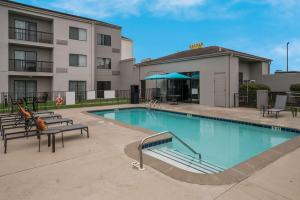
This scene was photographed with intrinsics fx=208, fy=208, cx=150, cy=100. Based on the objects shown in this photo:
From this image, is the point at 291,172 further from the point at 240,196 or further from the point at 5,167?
the point at 5,167

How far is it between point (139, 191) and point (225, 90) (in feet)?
44.1

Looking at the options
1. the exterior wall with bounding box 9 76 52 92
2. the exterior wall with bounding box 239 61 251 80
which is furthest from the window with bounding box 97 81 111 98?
the exterior wall with bounding box 239 61 251 80

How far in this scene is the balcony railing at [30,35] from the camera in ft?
63.6

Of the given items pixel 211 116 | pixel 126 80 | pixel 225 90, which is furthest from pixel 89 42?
pixel 211 116

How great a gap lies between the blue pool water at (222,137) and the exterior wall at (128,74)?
1205cm

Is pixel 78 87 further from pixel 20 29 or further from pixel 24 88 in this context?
pixel 20 29

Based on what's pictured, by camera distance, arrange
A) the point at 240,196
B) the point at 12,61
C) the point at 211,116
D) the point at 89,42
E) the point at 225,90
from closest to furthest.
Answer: the point at 240,196, the point at 211,116, the point at 225,90, the point at 12,61, the point at 89,42

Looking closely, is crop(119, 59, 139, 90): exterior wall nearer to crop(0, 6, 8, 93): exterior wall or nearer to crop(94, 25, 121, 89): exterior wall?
crop(94, 25, 121, 89): exterior wall

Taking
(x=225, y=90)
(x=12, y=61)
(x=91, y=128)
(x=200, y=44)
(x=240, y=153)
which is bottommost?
(x=240, y=153)

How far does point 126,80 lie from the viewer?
81.7 feet

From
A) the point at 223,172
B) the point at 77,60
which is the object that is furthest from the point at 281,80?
the point at 77,60

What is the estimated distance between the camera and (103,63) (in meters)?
25.0

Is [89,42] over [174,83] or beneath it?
over

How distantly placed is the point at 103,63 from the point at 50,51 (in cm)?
591
